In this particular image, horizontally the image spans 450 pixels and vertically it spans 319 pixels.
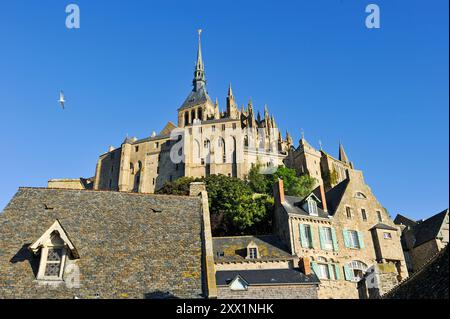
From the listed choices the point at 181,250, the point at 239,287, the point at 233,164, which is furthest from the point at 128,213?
the point at 233,164

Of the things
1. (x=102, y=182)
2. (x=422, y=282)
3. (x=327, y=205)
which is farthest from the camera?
(x=102, y=182)

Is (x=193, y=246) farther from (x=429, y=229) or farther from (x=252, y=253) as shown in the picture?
(x=429, y=229)

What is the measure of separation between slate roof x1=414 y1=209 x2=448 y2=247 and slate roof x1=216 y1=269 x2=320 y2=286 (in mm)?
18948

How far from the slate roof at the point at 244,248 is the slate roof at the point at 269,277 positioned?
62.4 inches

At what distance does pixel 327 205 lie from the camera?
4250 centimetres

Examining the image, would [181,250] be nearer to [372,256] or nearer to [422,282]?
[422,282]

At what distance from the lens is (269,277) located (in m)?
30.8

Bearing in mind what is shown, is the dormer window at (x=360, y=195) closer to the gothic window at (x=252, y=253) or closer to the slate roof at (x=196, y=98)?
the gothic window at (x=252, y=253)

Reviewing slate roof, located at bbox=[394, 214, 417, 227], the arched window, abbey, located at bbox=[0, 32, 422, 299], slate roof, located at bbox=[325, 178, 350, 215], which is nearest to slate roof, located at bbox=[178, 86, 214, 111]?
abbey, located at bbox=[0, 32, 422, 299]

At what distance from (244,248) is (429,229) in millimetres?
22508

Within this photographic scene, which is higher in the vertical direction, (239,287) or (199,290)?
(239,287)

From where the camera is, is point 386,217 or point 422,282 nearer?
point 422,282

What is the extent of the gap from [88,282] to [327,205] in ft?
113
